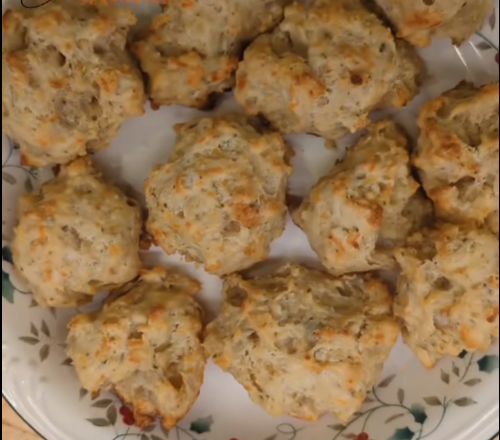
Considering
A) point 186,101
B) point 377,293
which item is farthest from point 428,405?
point 186,101

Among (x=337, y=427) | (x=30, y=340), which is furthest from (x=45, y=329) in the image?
(x=337, y=427)

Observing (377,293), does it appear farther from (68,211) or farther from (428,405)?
(68,211)

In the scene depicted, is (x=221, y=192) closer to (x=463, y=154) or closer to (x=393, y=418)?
(x=463, y=154)

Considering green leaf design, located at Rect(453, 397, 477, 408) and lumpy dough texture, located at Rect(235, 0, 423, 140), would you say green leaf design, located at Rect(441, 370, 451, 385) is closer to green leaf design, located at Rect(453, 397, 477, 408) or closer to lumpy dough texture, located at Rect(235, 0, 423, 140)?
green leaf design, located at Rect(453, 397, 477, 408)

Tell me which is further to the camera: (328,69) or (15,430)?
(15,430)

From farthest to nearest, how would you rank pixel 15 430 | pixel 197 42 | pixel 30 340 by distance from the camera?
pixel 15 430 → pixel 30 340 → pixel 197 42

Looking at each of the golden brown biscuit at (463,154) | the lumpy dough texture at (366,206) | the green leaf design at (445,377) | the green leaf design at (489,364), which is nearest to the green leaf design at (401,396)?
the green leaf design at (445,377)

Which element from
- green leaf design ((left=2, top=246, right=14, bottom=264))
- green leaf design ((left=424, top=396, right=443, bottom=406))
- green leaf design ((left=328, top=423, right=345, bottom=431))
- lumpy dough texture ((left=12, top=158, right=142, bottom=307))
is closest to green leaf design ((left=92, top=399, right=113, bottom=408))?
A: lumpy dough texture ((left=12, top=158, right=142, bottom=307))
